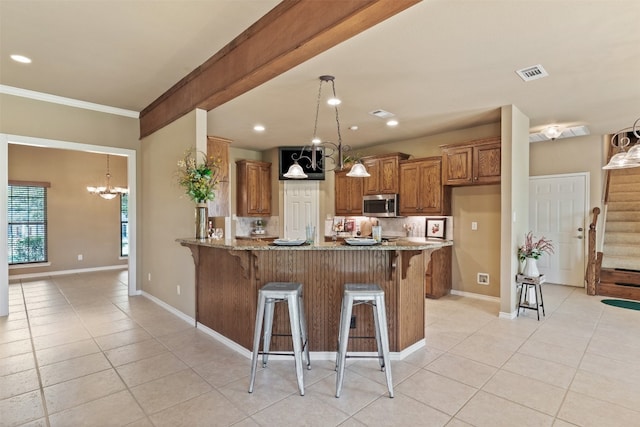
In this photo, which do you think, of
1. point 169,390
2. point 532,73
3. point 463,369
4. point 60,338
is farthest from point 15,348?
point 532,73

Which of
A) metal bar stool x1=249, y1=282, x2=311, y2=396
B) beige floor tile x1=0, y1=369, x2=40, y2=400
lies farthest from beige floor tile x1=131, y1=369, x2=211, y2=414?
beige floor tile x1=0, y1=369, x2=40, y2=400

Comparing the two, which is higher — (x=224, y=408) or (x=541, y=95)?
(x=541, y=95)

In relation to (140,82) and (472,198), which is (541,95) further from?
(140,82)

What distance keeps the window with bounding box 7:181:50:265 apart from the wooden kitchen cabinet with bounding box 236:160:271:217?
4.02 meters

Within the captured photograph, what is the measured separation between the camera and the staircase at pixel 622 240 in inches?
206

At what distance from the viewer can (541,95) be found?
3.74m

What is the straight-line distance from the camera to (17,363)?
283 cm

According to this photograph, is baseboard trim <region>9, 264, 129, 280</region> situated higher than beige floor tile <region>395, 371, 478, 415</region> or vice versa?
beige floor tile <region>395, 371, 478, 415</region>

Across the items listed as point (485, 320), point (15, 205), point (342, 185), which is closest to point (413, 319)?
point (485, 320)

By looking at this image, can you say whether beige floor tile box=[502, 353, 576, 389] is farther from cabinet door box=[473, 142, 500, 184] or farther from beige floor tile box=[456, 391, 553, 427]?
cabinet door box=[473, 142, 500, 184]

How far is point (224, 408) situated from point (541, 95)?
14.6 feet

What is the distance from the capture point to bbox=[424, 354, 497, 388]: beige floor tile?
2.58 metres

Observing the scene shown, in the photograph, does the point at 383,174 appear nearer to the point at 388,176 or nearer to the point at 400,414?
the point at 388,176

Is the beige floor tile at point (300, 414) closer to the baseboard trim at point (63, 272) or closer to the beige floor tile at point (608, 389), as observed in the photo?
the beige floor tile at point (608, 389)
